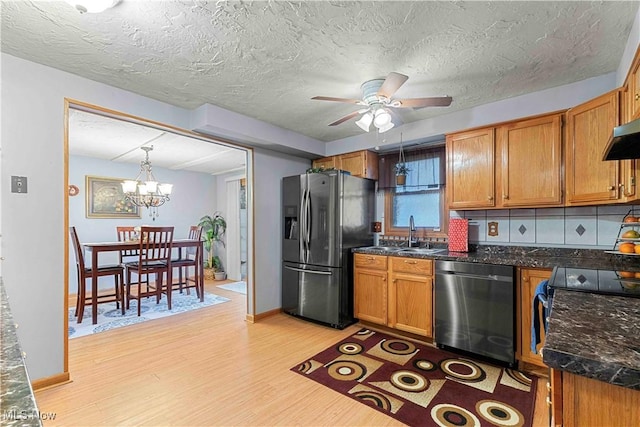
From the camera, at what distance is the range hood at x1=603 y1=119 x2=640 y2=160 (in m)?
1.20

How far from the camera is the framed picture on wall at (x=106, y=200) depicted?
5074 millimetres

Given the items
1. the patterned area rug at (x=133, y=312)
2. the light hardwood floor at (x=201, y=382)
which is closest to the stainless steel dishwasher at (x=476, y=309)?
the light hardwood floor at (x=201, y=382)

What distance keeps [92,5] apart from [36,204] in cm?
145

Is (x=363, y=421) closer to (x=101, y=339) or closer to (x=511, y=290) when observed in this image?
(x=511, y=290)

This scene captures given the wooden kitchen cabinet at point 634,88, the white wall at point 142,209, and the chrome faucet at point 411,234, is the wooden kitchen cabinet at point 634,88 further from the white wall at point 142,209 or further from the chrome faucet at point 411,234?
the white wall at point 142,209

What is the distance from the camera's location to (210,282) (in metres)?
6.01

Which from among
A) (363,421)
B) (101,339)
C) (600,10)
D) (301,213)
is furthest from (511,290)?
(101,339)

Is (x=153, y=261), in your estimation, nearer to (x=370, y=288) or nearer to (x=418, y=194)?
(x=370, y=288)

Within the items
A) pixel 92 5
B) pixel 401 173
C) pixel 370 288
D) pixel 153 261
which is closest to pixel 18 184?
pixel 92 5

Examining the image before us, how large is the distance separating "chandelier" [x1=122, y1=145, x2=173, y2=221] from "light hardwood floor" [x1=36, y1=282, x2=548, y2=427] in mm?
1992

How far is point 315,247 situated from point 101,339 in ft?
7.77

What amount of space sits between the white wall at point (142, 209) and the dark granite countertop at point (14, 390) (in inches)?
205

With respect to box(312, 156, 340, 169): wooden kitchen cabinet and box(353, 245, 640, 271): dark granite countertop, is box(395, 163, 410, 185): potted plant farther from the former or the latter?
box(353, 245, 640, 271): dark granite countertop

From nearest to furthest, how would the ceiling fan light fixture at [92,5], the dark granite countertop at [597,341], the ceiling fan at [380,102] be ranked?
1. the dark granite countertop at [597,341]
2. the ceiling fan light fixture at [92,5]
3. the ceiling fan at [380,102]
